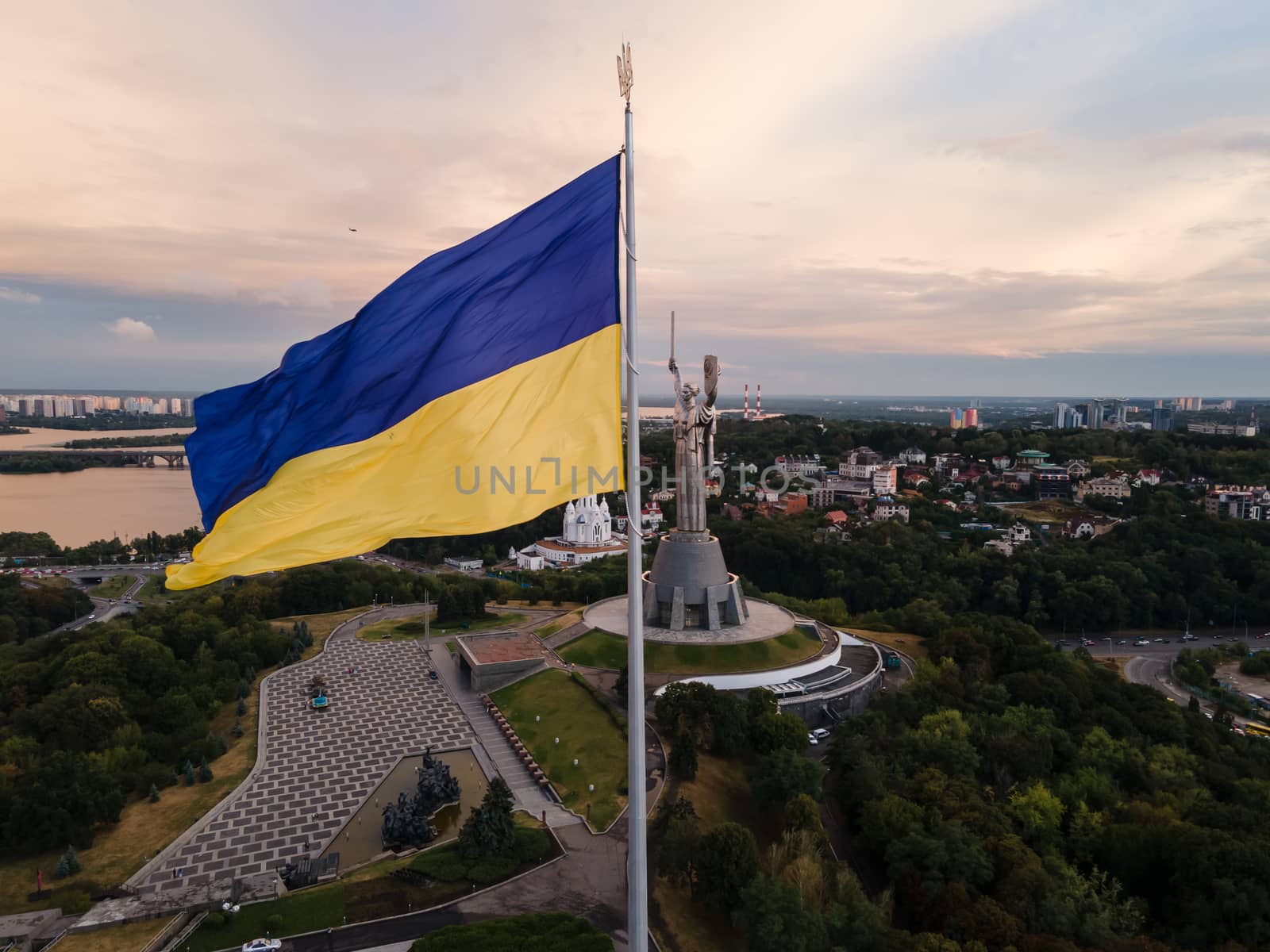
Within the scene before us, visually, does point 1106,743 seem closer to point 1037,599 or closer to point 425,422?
point 425,422

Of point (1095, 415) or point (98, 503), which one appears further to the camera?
point (1095, 415)

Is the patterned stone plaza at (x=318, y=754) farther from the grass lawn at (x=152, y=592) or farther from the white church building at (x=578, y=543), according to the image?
the white church building at (x=578, y=543)

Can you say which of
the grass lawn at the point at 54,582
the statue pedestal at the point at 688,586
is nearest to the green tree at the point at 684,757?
the statue pedestal at the point at 688,586

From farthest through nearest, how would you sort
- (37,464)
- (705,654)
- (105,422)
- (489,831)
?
(105,422) → (37,464) → (705,654) → (489,831)

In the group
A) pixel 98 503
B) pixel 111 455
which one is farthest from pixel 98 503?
pixel 111 455

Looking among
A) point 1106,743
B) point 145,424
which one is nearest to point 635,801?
point 1106,743

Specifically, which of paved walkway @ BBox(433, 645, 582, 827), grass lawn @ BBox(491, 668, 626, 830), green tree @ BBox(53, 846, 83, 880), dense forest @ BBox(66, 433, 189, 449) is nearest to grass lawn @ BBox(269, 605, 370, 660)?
paved walkway @ BBox(433, 645, 582, 827)

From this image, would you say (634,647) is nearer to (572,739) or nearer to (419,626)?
(572,739)
